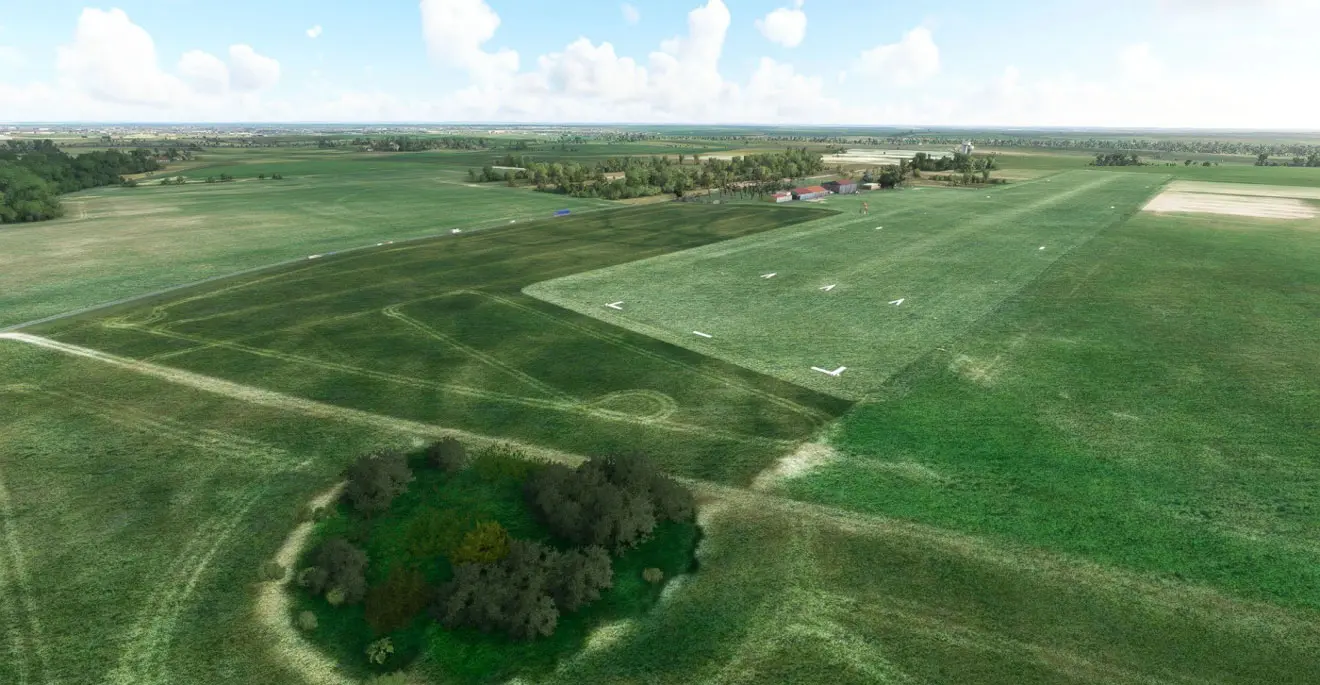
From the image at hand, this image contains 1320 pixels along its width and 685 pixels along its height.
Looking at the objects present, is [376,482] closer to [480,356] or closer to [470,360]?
[470,360]

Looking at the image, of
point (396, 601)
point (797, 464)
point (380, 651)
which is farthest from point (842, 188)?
point (380, 651)

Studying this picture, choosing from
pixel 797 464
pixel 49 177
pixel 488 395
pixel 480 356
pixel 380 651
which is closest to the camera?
pixel 380 651

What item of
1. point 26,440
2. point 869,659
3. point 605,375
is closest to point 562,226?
point 605,375

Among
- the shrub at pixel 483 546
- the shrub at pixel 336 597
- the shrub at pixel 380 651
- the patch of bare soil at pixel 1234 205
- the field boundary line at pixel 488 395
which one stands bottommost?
the shrub at pixel 380 651

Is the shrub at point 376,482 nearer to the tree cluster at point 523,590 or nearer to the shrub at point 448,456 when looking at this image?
the shrub at point 448,456

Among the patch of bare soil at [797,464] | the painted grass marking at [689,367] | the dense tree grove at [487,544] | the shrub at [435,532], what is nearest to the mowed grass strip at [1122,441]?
the patch of bare soil at [797,464]

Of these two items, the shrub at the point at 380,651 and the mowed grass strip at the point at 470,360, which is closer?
the shrub at the point at 380,651

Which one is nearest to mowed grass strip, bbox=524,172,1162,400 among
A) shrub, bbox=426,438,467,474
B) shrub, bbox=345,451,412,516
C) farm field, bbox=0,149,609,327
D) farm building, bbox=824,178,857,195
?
shrub, bbox=426,438,467,474
